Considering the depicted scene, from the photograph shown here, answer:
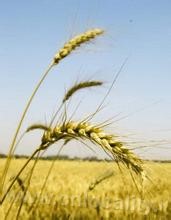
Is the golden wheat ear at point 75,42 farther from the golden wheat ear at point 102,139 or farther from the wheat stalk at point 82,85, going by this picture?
the golden wheat ear at point 102,139

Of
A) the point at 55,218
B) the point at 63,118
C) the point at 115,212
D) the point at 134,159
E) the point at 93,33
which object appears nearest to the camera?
the point at 134,159

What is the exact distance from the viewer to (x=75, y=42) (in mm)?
2637

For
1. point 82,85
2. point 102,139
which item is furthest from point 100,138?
point 82,85

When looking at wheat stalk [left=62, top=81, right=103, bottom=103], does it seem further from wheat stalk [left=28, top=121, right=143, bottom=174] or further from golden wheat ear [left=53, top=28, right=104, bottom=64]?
wheat stalk [left=28, top=121, right=143, bottom=174]

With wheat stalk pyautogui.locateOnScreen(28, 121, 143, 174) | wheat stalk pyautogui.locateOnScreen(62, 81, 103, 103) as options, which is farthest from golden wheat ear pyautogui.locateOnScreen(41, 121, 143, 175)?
wheat stalk pyautogui.locateOnScreen(62, 81, 103, 103)

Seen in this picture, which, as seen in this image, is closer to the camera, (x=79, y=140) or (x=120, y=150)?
(x=120, y=150)

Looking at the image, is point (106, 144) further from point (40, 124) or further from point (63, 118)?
point (40, 124)

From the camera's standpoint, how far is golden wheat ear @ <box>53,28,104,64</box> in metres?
2.63

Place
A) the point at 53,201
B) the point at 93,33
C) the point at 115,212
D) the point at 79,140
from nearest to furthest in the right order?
the point at 79,140 < the point at 93,33 < the point at 115,212 < the point at 53,201

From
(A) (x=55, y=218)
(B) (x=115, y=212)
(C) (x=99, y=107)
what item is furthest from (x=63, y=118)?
(B) (x=115, y=212)

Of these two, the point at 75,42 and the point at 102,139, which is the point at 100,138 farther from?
the point at 75,42

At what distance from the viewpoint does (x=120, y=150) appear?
1939mm

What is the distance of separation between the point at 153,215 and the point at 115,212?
0.36 meters

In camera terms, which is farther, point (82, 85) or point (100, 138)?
point (82, 85)
